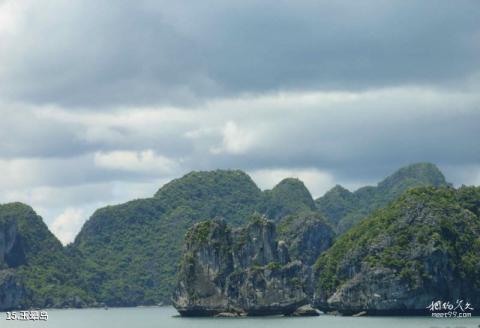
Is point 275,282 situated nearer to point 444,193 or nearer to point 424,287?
point 424,287

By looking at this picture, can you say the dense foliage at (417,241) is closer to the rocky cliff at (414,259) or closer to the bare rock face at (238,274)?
the rocky cliff at (414,259)

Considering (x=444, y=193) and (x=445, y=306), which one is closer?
(x=445, y=306)

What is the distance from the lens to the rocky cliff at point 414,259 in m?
159

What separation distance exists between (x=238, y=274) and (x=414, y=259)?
29783mm

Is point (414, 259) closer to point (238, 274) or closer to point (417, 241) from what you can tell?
point (417, 241)

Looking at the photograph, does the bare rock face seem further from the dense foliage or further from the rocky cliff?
the dense foliage

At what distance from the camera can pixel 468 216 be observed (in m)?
169

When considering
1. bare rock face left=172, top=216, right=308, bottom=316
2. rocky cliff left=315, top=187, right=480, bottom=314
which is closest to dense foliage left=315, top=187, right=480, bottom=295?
rocky cliff left=315, top=187, right=480, bottom=314

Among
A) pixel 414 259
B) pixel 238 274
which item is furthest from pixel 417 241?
pixel 238 274

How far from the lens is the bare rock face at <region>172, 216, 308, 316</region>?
164 meters

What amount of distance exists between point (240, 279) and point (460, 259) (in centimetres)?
3655

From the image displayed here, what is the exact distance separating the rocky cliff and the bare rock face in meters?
10.4

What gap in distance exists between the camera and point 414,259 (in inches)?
6353

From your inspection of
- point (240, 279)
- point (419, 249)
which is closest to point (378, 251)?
point (419, 249)
